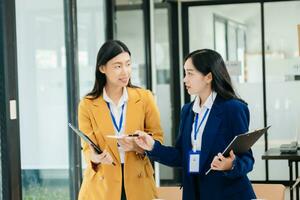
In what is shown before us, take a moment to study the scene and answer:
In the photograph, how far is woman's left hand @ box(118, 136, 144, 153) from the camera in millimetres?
2760

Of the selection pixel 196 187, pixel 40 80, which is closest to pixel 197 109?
pixel 196 187

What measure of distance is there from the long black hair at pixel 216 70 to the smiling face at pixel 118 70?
419 millimetres

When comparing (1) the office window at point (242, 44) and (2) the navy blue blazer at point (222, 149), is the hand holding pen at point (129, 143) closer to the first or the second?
(2) the navy blue blazer at point (222, 149)

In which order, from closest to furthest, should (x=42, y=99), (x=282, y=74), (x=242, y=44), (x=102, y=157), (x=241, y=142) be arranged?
(x=241, y=142) → (x=102, y=157) → (x=42, y=99) → (x=282, y=74) → (x=242, y=44)

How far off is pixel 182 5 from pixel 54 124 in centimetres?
383

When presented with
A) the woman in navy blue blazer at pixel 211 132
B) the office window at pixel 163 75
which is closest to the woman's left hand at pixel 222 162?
the woman in navy blue blazer at pixel 211 132

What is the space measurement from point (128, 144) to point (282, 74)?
5.25 meters

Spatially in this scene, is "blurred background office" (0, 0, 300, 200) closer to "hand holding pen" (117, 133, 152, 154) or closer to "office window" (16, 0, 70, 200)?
Answer: "office window" (16, 0, 70, 200)

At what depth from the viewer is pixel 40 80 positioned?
430 cm

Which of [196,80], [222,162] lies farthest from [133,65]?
[222,162]

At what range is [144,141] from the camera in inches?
108

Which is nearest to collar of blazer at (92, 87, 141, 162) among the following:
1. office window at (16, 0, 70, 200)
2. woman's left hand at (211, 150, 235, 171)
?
woman's left hand at (211, 150, 235, 171)

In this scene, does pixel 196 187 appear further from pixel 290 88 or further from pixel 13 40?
pixel 290 88

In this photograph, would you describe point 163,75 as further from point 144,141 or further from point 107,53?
point 144,141
